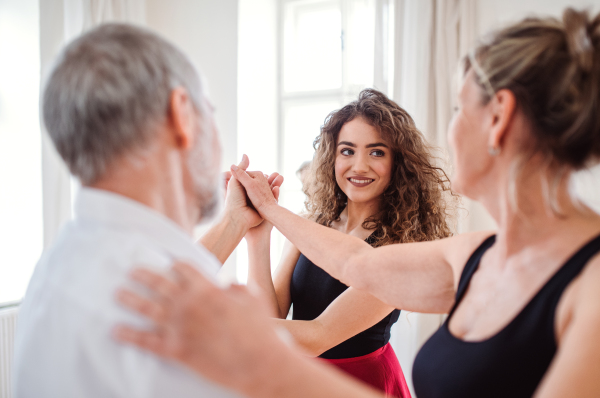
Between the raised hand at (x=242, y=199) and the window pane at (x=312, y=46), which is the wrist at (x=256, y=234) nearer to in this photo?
the raised hand at (x=242, y=199)

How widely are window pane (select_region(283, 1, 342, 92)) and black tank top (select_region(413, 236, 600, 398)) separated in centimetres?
337

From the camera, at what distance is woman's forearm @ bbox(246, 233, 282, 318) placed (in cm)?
177

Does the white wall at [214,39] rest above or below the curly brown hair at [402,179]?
above

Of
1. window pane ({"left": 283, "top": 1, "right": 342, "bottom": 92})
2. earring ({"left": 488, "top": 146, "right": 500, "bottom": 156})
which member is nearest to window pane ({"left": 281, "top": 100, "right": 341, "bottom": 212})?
window pane ({"left": 283, "top": 1, "right": 342, "bottom": 92})

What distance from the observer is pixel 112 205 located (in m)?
0.68

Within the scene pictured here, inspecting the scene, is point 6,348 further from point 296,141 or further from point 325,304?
point 296,141

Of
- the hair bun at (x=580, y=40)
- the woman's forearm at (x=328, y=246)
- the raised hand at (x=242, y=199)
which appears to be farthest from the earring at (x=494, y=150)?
the raised hand at (x=242, y=199)

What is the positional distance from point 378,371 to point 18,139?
274 cm

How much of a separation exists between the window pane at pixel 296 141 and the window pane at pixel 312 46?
0.22 metres

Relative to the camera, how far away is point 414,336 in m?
3.11

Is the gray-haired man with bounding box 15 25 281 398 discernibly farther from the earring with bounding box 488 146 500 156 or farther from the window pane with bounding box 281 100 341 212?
the window pane with bounding box 281 100 341 212

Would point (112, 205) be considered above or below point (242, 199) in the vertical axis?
above

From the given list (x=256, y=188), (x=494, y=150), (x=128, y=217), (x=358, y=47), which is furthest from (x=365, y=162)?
(x=358, y=47)

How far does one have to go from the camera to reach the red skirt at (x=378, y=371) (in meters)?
1.62
